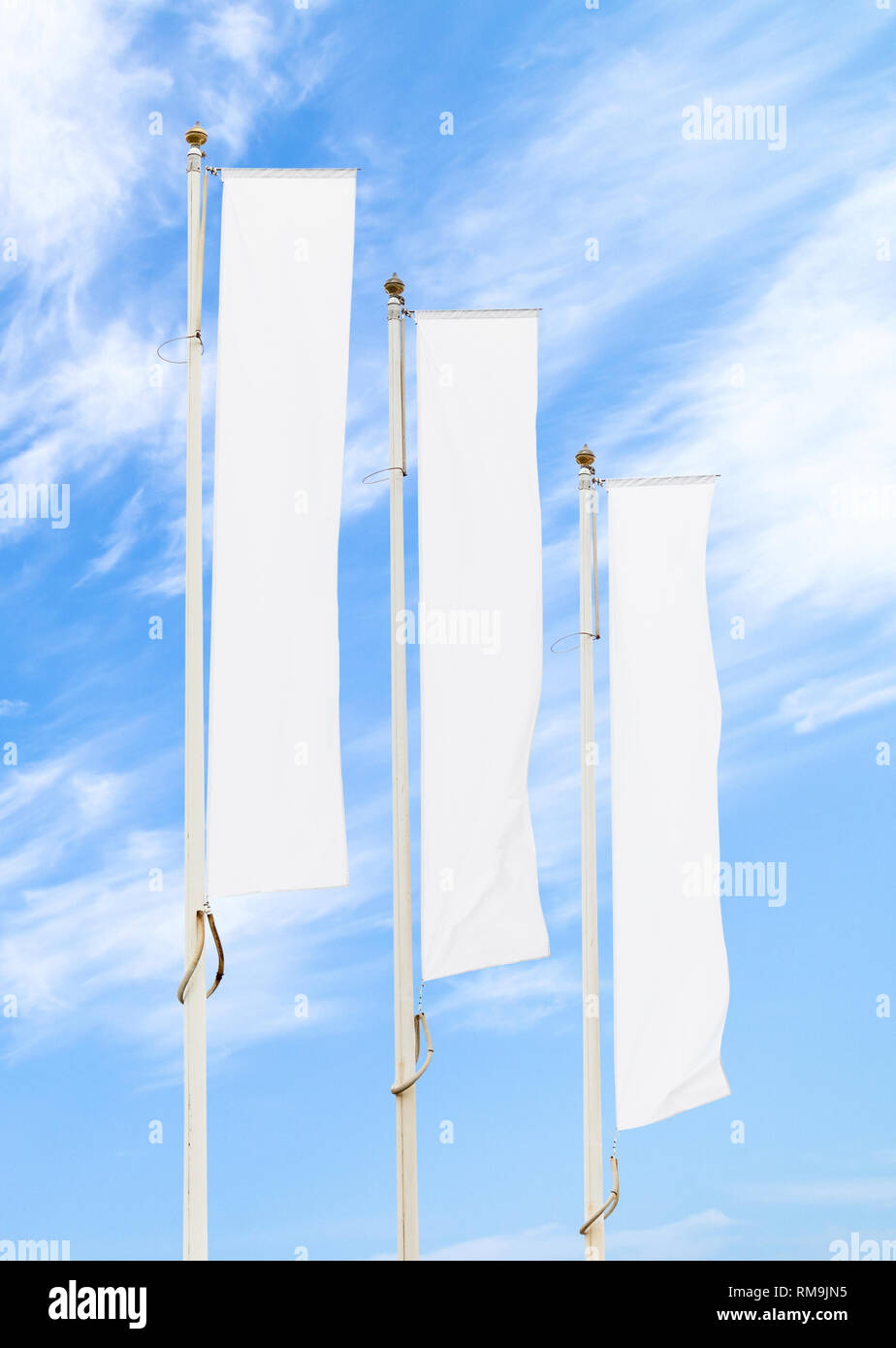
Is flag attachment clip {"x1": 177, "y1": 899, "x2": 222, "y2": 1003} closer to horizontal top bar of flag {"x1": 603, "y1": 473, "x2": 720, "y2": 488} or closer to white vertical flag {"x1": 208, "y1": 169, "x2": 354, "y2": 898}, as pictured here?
white vertical flag {"x1": 208, "y1": 169, "x2": 354, "y2": 898}

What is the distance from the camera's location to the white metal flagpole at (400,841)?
13297 mm

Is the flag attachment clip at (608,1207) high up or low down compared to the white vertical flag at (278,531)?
down

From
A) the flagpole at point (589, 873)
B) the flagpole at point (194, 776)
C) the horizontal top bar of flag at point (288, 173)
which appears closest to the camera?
the flagpole at point (194, 776)

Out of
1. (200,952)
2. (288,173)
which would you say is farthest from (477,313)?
(200,952)

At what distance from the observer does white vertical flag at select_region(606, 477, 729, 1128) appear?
14.8 m

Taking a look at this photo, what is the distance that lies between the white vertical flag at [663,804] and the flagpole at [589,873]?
24 cm

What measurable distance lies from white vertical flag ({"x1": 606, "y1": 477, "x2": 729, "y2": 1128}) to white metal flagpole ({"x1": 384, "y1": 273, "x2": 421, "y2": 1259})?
8.02 ft

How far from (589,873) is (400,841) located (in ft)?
7.67

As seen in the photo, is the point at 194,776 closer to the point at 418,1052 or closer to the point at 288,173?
the point at 418,1052

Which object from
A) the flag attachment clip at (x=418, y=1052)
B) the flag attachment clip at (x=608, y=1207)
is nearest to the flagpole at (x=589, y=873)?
the flag attachment clip at (x=608, y=1207)

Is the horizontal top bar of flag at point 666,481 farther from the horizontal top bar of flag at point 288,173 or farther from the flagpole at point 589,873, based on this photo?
the horizontal top bar of flag at point 288,173

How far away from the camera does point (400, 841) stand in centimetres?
1379

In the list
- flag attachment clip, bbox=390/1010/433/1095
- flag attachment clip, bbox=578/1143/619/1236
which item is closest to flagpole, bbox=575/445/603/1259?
flag attachment clip, bbox=578/1143/619/1236
